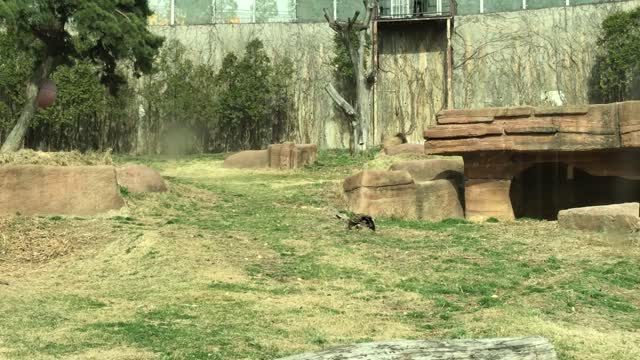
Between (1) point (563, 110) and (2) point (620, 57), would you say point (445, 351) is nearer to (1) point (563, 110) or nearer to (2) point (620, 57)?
(1) point (563, 110)

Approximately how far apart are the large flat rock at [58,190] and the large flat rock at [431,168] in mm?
4605

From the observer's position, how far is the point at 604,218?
9359mm

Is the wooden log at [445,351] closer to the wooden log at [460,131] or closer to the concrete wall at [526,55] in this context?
the wooden log at [460,131]

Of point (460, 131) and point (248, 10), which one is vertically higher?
point (248, 10)

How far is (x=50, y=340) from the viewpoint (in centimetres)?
516

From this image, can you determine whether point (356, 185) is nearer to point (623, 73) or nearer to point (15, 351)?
point (15, 351)

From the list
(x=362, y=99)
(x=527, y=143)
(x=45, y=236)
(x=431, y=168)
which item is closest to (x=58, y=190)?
(x=45, y=236)

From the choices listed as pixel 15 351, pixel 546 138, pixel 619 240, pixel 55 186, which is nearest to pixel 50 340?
pixel 15 351

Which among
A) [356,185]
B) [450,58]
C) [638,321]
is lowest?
[638,321]

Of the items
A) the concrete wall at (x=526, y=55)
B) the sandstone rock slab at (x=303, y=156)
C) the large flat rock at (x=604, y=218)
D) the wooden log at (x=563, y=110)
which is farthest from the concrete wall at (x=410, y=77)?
the large flat rock at (x=604, y=218)

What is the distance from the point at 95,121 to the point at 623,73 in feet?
46.8

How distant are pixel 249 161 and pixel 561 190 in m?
7.00

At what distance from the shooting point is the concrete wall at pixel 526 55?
21219 millimetres

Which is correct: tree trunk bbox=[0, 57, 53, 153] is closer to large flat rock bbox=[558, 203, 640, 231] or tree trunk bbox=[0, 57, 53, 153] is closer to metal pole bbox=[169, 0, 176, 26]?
large flat rock bbox=[558, 203, 640, 231]
